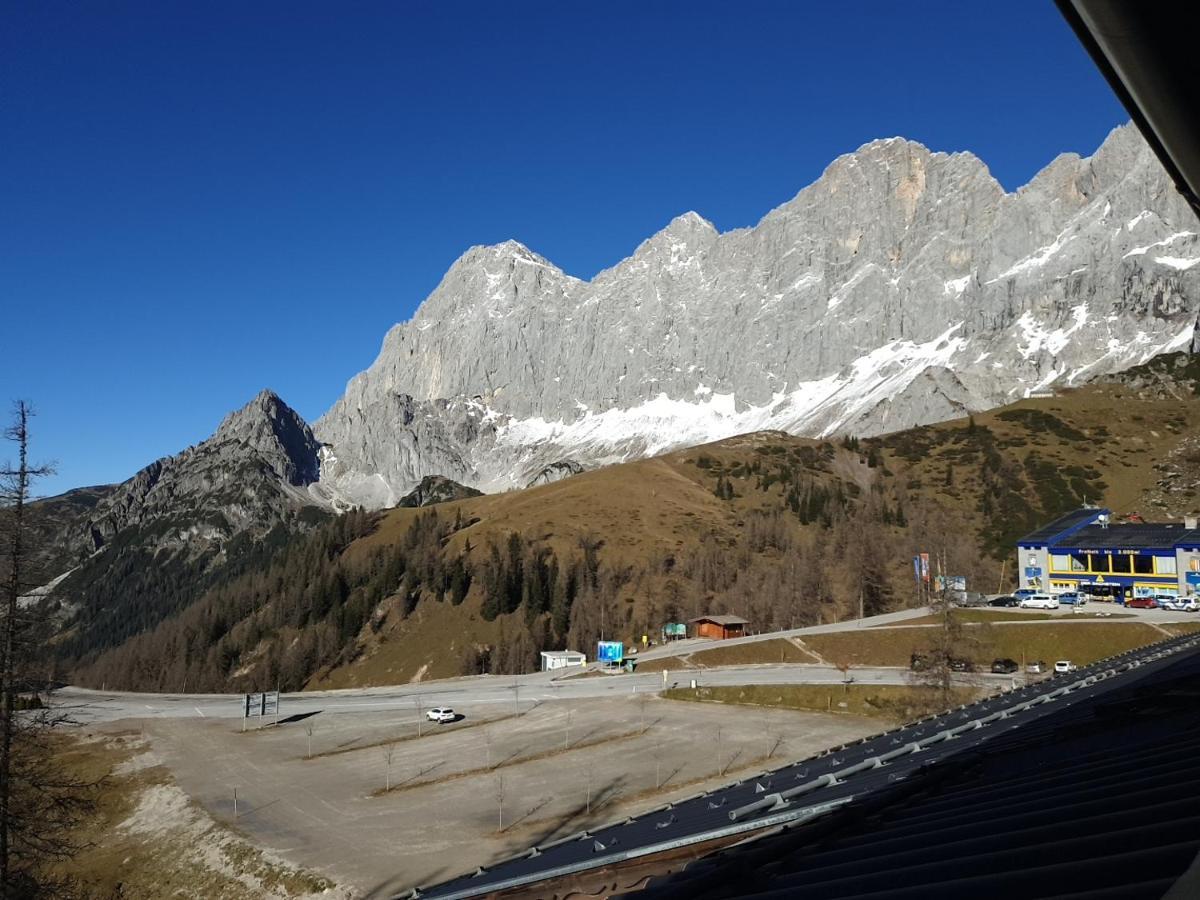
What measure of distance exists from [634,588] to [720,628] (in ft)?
94.8

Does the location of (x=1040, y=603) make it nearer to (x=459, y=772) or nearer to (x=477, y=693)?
(x=477, y=693)

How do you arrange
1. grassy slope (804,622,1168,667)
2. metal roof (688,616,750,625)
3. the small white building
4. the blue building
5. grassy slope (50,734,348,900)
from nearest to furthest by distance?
1. grassy slope (50,734,348,900)
2. grassy slope (804,622,1168,667)
3. the blue building
4. the small white building
5. metal roof (688,616,750,625)

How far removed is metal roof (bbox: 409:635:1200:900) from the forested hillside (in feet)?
287

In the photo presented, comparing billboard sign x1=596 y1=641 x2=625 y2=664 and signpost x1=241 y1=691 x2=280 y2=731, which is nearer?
signpost x1=241 y1=691 x2=280 y2=731

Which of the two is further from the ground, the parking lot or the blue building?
the blue building

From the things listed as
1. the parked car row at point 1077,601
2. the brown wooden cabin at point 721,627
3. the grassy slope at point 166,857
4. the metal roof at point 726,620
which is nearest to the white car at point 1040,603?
the parked car row at point 1077,601

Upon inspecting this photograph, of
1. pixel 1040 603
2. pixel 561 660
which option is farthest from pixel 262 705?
pixel 1040 603

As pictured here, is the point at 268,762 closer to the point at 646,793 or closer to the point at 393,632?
the point at 646,793

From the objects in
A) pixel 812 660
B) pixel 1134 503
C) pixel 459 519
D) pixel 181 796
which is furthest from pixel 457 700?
pixel 1134 503

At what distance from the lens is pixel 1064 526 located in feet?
320

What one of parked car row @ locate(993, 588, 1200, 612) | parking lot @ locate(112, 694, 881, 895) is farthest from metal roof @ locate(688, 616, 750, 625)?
parking lot @ locate(112, 694, 881, 895)

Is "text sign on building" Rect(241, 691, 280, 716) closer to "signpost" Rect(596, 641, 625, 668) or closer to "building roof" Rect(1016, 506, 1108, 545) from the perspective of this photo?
"signpost" Rect(596, 641, 625, 668)

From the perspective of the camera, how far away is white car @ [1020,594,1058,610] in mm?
78438

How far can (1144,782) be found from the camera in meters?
6.11
